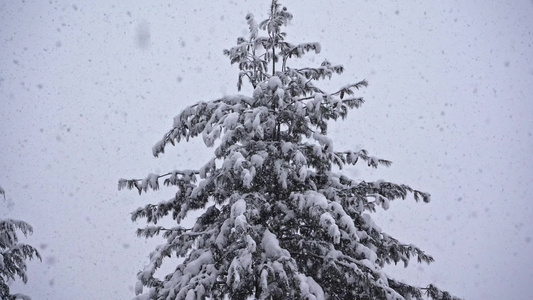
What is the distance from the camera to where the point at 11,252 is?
9.67 metres

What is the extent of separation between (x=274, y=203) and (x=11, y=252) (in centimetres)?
654

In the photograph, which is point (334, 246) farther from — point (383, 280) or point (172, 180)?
point (172, 180)

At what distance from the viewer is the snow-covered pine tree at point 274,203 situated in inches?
250

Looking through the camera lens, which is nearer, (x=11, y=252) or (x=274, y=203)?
(x=274, y=203)

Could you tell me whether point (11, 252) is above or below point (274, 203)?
below

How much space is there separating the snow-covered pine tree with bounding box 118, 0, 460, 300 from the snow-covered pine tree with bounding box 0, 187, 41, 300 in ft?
11.6

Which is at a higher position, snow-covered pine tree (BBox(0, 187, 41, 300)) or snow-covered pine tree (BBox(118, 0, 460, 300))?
snow-covered pine tree (BBox(118, 0, 460, 300))

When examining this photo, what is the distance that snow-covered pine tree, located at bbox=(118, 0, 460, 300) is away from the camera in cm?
636

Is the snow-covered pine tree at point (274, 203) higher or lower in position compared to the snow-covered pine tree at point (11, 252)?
higher

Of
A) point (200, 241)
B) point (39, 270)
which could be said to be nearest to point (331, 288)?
point (200, 241)

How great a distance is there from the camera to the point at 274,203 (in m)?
7.48

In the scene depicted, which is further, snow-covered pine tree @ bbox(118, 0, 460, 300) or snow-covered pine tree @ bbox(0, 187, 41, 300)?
snow-covered pine tree @ bbox(0, 187, 41, 300)

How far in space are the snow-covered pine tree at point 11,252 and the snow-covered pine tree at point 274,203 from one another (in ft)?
11.6

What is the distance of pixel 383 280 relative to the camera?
6434 millimetres
